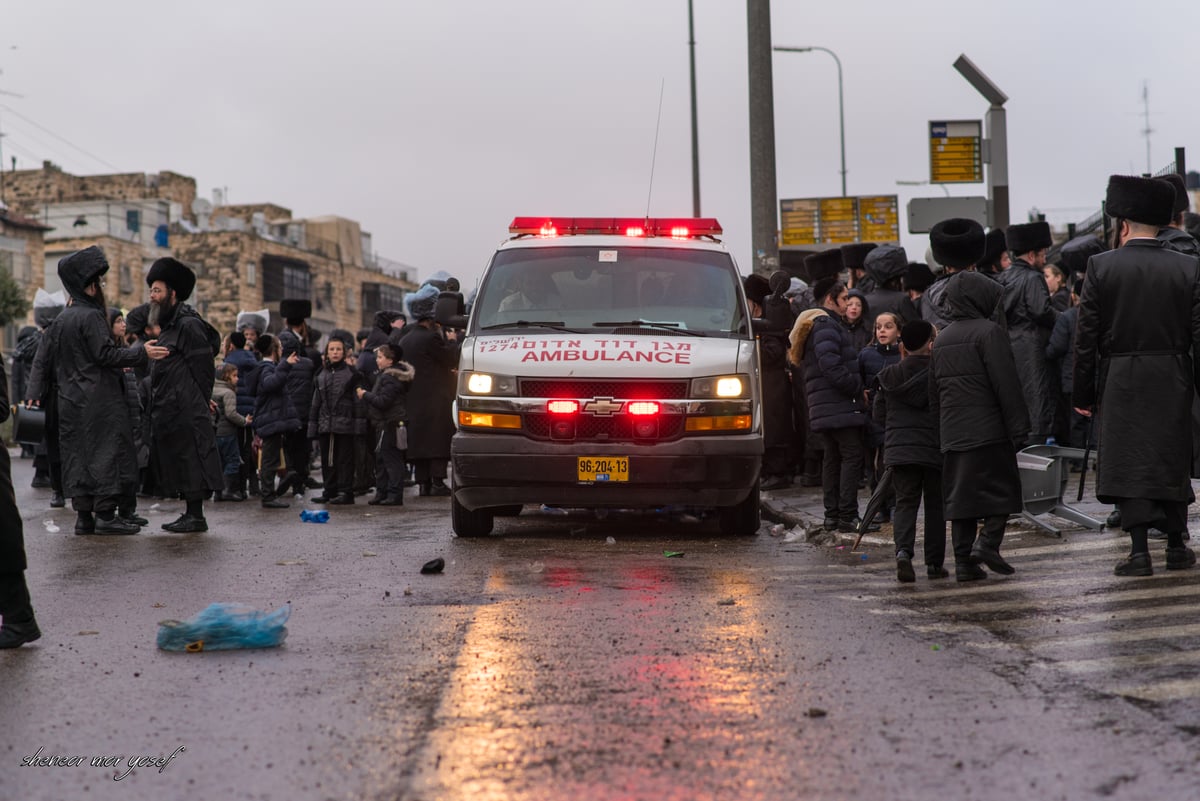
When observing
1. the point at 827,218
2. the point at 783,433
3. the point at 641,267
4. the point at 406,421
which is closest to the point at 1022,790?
the point at 641,267

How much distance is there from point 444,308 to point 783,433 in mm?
4795

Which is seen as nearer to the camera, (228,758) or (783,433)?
(228,758)

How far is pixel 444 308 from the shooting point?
1234cm

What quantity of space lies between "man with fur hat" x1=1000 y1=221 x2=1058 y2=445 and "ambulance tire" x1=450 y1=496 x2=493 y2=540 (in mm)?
4253

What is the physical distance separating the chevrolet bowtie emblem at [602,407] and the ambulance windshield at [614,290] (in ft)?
2.26

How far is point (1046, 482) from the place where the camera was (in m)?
10.5

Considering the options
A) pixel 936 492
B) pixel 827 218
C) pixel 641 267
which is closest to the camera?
pixel 936 492

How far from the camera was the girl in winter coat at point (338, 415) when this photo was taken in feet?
53.7

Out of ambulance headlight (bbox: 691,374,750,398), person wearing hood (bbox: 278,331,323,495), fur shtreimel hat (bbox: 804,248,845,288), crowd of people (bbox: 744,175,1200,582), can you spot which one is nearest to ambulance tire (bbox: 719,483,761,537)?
ambulance headlight (bbox: 691,374,750,398)

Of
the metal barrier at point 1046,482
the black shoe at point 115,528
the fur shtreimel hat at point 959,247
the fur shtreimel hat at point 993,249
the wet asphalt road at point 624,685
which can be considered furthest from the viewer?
the black shoe at point 115,528

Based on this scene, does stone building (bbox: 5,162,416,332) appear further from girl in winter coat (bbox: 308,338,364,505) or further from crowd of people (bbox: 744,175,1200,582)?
crowd of people (bbox: 744,175,1200,582)

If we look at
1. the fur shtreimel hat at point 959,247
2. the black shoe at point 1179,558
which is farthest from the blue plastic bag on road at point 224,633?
the black shoe at point 1179,558

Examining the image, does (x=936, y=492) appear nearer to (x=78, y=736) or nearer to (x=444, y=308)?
(x=444, y=308)

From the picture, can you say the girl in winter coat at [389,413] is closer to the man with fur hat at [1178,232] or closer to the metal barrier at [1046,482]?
the metal barrier at [1046,482]
